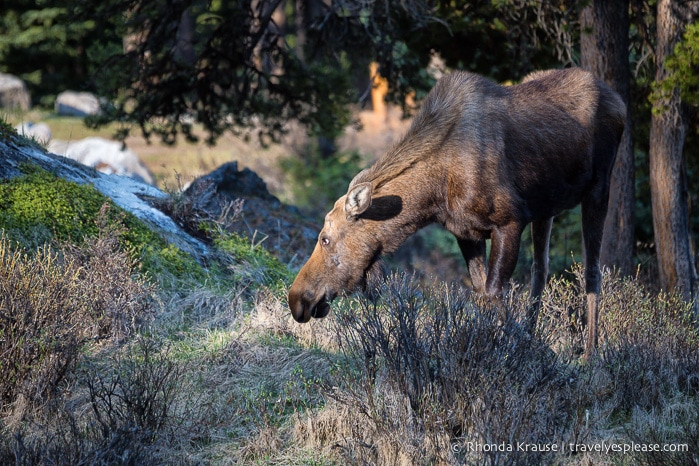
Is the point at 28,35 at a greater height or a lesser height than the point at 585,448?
lesser

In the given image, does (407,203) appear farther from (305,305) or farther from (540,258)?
(540,258)

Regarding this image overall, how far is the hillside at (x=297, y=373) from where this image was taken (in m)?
4.80

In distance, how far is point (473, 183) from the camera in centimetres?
639

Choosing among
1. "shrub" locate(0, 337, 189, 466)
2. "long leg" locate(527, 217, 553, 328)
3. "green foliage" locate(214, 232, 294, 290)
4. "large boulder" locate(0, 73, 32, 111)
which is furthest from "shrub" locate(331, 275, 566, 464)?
"large boulder" locate(0, 73, 32, 111)

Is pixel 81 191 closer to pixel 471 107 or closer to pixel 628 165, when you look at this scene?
pixel 471 107

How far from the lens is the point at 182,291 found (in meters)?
7.73

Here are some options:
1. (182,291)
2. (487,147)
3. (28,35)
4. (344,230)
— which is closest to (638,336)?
(487,147)

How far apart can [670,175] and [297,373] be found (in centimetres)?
498

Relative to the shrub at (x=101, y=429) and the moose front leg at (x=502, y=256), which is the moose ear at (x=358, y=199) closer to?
the moose front leg at (x=502, y=256)

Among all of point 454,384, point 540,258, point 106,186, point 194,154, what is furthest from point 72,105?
point 454,384

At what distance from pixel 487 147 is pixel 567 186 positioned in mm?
1067

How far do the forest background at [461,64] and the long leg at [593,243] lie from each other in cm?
173

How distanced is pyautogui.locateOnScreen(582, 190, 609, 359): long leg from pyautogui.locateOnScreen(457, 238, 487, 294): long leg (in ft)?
3.38

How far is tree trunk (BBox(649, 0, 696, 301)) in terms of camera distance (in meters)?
8.63
